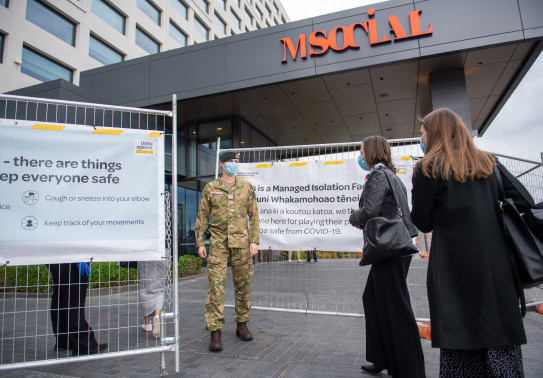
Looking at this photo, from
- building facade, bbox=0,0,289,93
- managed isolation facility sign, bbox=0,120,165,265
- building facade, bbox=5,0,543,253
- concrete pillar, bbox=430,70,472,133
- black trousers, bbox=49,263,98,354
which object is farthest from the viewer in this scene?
building facade, bbox=0,0,289,93

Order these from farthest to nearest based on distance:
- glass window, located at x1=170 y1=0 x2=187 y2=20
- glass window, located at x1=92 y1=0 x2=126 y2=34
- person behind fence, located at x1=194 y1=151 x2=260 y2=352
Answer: glass window, located at x1=170 y1=0 x2=187 y2=20
glass window, located at x1=92 y1=0 x2=126 y2=34
person behind fence, located at x1=194 y1=151 x2=260 y2=352

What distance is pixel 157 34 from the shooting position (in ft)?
76.0

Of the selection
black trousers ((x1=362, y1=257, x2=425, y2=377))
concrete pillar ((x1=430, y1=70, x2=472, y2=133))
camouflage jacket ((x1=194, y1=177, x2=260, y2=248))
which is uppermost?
concrete pillar ((x1=430, y1=70, x2=472, y2=133))

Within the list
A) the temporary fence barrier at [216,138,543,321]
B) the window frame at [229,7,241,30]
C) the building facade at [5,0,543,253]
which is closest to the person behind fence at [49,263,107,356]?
the temporary fence barrier at [216,138,543,321]

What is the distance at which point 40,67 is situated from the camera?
53.1 feet

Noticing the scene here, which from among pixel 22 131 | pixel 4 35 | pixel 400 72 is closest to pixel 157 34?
pixel 4 35

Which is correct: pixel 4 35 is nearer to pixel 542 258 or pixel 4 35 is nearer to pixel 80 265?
pixel 80 265

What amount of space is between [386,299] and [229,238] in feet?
6.20

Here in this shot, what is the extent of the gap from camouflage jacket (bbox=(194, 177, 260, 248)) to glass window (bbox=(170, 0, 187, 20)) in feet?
83.7

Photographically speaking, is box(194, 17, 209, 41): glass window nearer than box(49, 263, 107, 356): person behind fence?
No

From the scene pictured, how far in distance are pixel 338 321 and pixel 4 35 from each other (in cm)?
1789

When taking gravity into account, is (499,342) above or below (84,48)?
below

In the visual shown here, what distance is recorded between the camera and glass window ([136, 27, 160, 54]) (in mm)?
22006

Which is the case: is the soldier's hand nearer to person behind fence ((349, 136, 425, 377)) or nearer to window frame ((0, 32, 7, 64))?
person behind fence ((349, 136, 425, 377))
